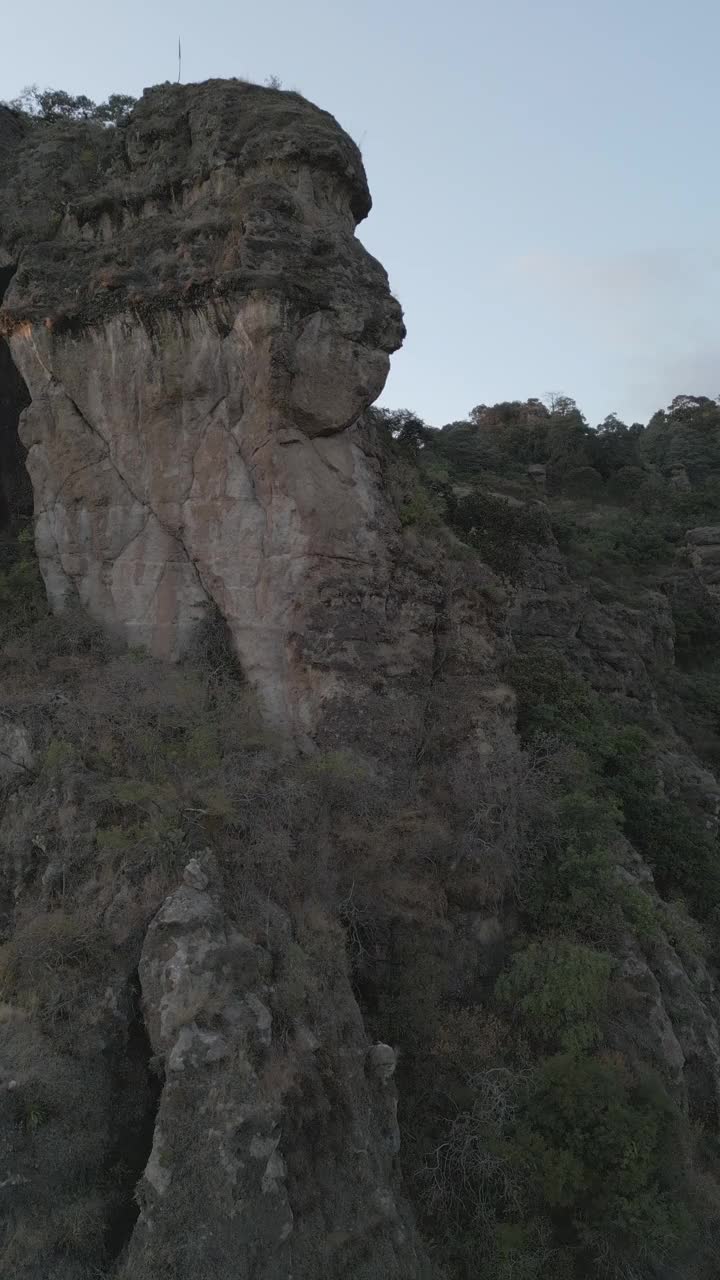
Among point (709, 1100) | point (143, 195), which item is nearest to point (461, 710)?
point (709, 1100)

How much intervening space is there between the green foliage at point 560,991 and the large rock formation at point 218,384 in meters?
4.91

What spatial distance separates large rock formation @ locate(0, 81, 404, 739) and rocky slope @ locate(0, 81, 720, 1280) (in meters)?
0.07

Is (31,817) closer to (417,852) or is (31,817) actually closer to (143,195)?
(417,852)

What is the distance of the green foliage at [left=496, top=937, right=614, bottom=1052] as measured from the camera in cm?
1141

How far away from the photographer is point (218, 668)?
14.3 metres

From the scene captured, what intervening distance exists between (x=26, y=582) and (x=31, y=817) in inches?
282

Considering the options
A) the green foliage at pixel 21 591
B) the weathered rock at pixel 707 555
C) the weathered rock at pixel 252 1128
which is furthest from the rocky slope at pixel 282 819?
the weathered rock at pixel 707 555

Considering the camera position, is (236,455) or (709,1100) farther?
(236,455)

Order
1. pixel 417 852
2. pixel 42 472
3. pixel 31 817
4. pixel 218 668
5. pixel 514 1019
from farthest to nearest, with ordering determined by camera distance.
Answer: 1. pixel 42 472
2. pixel 218 668
3. pixel 417 852
4. pixel 514 1019
5. pixel 31 817

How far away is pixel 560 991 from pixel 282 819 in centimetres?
466

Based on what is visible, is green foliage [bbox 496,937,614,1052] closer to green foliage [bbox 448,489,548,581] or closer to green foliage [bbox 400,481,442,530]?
green foliage [bbox 400,481,442,530]

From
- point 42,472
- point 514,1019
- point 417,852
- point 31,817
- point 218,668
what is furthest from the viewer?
point 42,472

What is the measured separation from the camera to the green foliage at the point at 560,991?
37.4 feet

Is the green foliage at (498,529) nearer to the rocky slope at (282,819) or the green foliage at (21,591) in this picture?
the rocky slope at (282,819)
